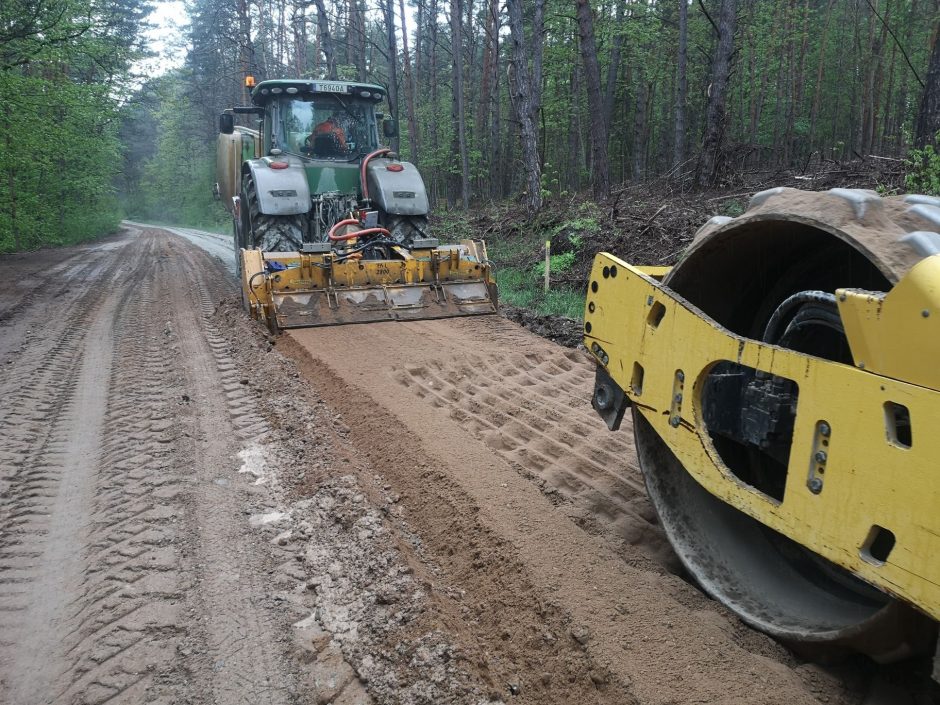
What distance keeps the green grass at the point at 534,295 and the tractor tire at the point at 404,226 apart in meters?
1.50

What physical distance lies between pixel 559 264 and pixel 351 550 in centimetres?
757

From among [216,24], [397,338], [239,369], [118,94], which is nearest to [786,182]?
[397,338]

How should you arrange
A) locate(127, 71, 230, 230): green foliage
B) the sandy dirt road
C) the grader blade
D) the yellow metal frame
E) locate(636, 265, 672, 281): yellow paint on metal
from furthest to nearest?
1. locate(127, 71, 230, 230): green foliage
2. the grader blade
3. locate(636, 265, 672, 281): yellow paint on metal
4. the sandy dirt road
5. the yellow metal frame

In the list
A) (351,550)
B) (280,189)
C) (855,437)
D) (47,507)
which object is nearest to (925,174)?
(855,437)

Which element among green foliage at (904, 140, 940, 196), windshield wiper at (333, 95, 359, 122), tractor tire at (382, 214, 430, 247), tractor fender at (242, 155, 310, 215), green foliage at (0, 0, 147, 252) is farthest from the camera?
green foliage at (0, 0, 147, 252)

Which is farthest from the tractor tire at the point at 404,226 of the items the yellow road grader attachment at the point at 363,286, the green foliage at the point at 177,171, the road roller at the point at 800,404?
the green foliage at the point at 177,171

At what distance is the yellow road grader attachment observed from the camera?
7355 millimetres

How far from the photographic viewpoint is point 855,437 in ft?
5.72

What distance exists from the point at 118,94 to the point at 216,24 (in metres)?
8.09

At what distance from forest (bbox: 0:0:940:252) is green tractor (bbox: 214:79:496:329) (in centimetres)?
372

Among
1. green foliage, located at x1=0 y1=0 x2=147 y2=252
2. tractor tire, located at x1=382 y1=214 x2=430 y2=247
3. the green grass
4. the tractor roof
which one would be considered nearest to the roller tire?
the green grass

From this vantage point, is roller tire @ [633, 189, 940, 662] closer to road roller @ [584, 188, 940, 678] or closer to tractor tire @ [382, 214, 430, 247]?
road roller @ [584, 188, 940, 678]

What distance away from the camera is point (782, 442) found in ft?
7.84

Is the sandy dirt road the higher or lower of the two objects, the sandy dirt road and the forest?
the lower
